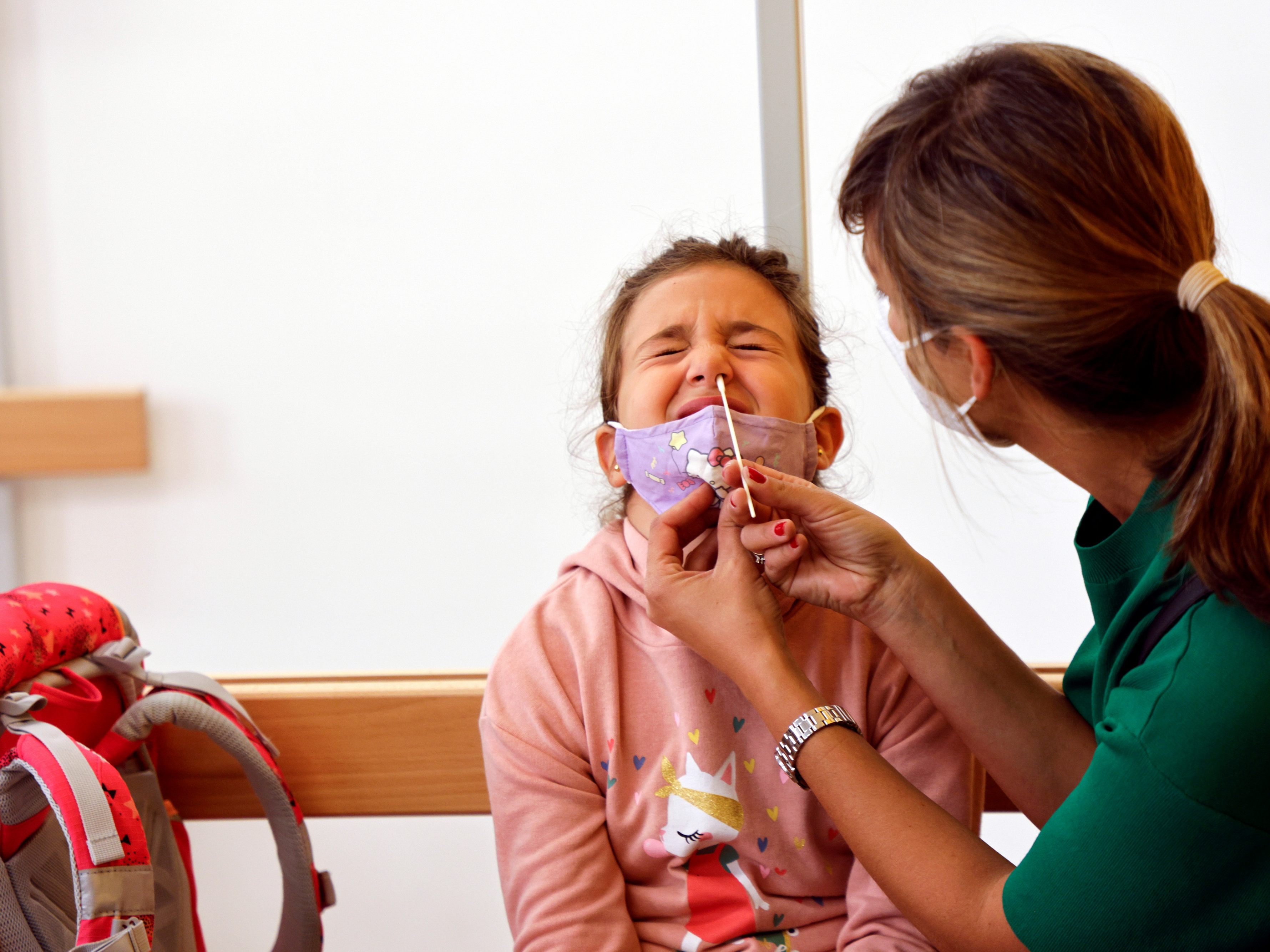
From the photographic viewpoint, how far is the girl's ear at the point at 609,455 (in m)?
1.32

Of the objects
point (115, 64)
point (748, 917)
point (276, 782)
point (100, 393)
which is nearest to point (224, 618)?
point (100, 393)

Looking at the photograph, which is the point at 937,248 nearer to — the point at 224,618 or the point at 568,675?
the point at 568,675

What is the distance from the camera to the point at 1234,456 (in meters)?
0.82

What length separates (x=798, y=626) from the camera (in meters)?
1.33

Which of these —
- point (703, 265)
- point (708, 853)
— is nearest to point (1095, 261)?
point (703, 265)

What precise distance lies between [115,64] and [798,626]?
1716mm

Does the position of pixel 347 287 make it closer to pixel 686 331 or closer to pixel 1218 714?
pixel 686 331

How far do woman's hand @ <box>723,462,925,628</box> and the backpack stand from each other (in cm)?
78

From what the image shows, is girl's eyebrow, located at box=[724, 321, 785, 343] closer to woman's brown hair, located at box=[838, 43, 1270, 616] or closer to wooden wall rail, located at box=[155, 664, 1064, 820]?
woman's brown hair, located at box=[838, 43, 1270, 616]

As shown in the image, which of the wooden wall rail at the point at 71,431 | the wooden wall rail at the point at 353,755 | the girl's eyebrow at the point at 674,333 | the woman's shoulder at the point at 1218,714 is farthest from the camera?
the wooden wall rail at the point at 71,431

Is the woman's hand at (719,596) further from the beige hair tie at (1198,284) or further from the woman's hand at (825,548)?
the beige hair tie at (1198,284)

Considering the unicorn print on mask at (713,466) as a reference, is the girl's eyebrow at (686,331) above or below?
above

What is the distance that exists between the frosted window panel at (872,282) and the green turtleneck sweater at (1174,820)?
0.83 m

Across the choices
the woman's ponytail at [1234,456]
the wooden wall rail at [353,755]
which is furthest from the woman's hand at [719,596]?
the wooden wall rail at [353,755]
